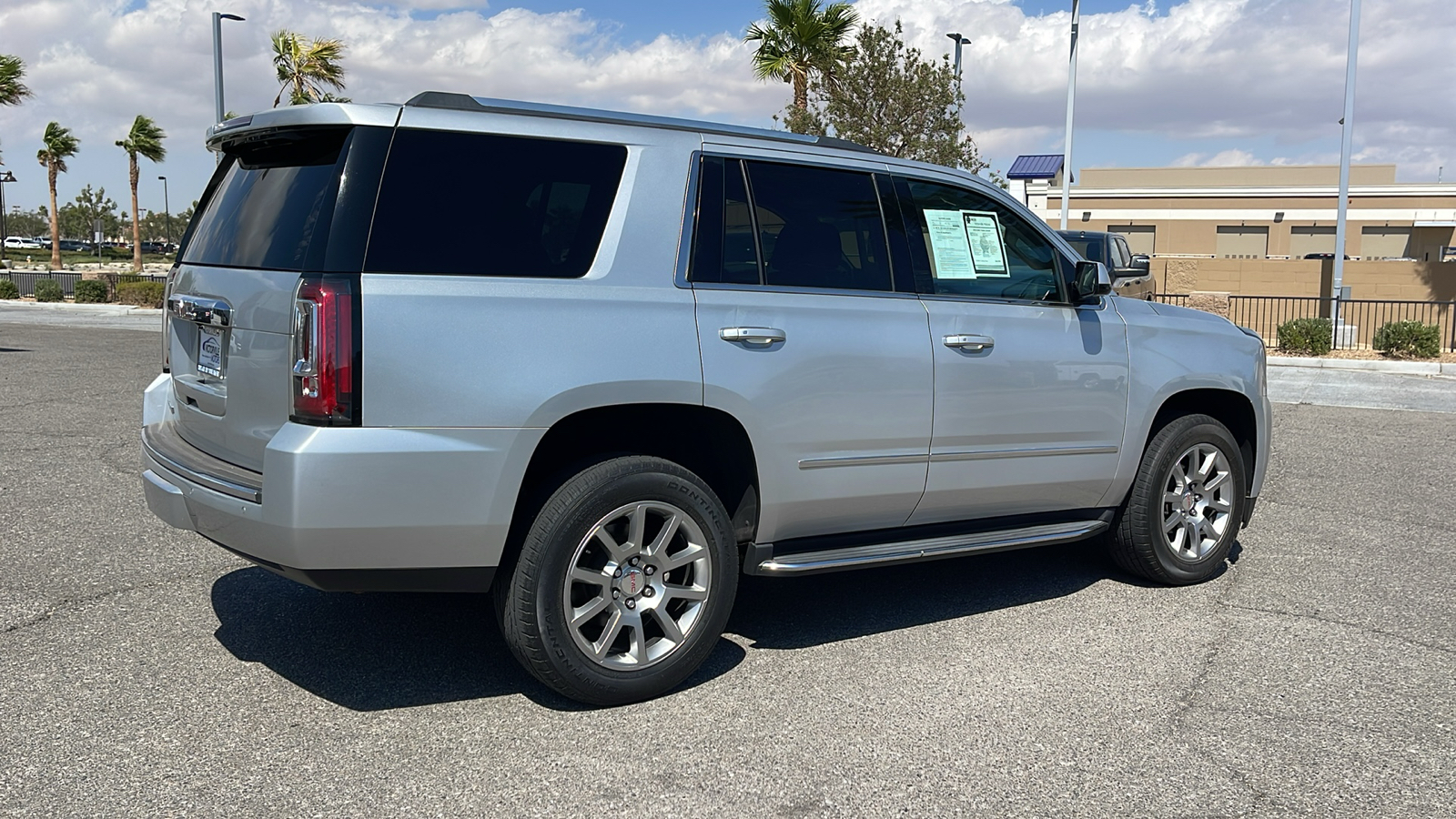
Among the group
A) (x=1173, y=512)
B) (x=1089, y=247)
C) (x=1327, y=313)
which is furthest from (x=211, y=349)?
(x=1327, y=313)

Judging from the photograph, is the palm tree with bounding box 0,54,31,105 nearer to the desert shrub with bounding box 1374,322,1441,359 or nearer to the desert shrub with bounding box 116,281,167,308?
the desert shrub with bounding box 116,281,167,308

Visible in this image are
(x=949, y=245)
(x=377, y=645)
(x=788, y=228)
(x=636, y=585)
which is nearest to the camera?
(x=636, y=585)

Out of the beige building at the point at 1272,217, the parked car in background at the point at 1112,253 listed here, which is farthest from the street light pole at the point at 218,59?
the beige building at the point at 1272,217

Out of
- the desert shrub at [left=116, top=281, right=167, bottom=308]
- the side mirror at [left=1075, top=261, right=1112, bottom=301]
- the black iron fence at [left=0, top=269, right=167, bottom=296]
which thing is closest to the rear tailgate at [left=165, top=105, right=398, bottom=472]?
the side mirror at [left=1075, top=261, right=1112, bottom=301]

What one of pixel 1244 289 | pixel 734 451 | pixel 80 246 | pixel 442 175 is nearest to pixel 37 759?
pixel 442 175

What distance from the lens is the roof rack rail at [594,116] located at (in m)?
4.00

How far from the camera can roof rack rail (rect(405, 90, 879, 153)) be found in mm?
3996

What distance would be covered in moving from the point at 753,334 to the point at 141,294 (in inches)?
1131

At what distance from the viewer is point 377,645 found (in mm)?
4750

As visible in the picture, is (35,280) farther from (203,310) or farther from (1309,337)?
(203,310)

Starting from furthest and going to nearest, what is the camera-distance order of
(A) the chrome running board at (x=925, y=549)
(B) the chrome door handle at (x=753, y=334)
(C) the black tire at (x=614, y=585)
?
(A) the chrome running board at (x=925, y=549), (B) the chrome door handle at (x=753, y=334), (C) the black tire at (x=614, y=585)

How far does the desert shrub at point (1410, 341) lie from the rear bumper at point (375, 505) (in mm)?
18650

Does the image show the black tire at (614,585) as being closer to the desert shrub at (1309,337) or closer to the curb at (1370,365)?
the curb at (1370,365)

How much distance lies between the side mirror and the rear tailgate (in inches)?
120
